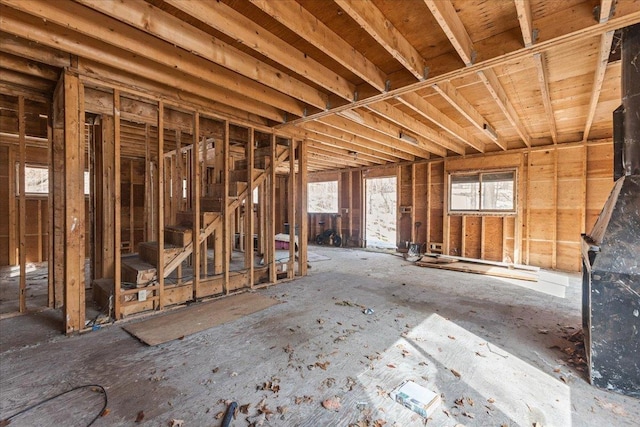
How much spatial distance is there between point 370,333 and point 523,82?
360 cm

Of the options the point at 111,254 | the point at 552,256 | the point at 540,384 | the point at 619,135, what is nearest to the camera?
the point at 540,384

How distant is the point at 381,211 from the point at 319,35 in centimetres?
830

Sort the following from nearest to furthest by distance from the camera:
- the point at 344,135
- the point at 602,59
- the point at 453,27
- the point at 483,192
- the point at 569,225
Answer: the point at 453,27 < the point at 602,59 < the point at 344,135 < the point at 569,225 < the point at 483,192

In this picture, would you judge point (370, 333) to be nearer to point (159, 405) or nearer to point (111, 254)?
point (159, 405)

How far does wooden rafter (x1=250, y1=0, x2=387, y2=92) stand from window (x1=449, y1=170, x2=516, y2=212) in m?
4.92

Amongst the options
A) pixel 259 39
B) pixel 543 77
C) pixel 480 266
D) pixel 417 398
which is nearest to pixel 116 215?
pixel 259 39

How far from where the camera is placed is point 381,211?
33.6ft

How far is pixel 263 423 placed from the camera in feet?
5.61

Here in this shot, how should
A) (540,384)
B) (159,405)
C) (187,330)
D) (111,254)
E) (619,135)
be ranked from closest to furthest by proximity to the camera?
(159,405)
(540,384)
(619,135)
(187,330)
(111,254)

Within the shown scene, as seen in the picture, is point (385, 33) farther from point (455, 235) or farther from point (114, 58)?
point (455, 235)

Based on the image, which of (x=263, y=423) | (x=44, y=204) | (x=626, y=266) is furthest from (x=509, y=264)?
(x=44, y=204)

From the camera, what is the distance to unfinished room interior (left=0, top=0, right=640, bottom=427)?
1.96m

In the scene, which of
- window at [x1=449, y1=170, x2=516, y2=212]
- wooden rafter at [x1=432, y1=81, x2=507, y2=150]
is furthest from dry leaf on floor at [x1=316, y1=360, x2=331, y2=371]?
window at [x1=449, y1=170, x2=516, y2=212]

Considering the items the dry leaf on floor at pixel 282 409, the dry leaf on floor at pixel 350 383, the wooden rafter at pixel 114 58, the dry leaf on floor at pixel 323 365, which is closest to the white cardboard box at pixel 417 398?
the dry leaf on floor at pixel 350 383
